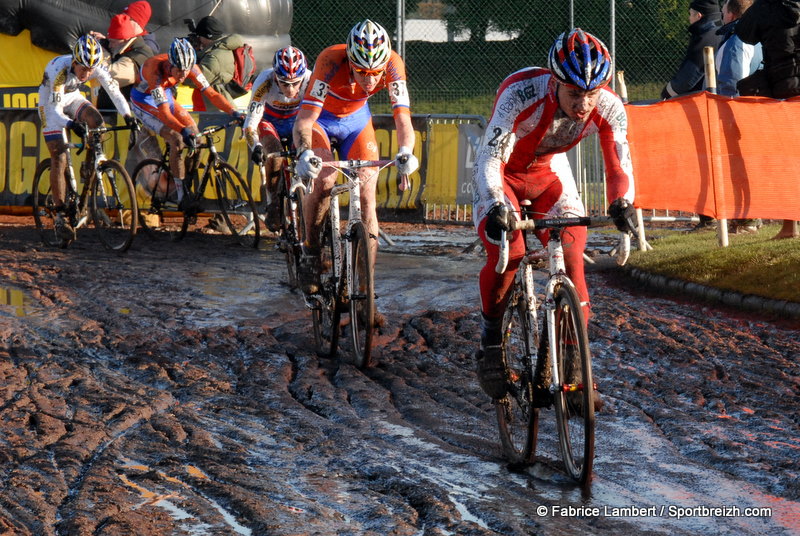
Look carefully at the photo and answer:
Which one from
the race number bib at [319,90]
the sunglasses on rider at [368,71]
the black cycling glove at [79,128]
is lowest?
the black cycling glove at [79,128]

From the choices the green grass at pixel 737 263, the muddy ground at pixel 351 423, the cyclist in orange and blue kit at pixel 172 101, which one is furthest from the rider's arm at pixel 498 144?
the cyclist in orange and blue kit at pixel 172 101

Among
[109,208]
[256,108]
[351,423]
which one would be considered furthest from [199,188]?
[351,423]

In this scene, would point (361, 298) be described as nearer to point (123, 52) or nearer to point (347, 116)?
point (347, 116)

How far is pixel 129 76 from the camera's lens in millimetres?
16688

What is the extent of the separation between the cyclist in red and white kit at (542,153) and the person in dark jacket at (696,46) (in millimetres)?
8353

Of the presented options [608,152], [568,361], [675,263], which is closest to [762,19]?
[675,263]

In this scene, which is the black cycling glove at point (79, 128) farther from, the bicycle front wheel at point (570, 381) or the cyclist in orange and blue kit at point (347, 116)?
the bicycle front wheel at point (570, 381)

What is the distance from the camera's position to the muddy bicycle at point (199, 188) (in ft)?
42.3

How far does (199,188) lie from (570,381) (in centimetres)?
873

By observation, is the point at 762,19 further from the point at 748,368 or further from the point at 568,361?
the point at 568,361

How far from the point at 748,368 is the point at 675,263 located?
11.4 feet

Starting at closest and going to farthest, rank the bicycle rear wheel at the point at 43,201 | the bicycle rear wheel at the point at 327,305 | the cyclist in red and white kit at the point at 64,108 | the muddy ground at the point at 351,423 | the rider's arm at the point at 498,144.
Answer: the muddy ground at the point at 351,423 < the rider's arm at the point at 498,144 < the bicycle rear wheel at the point at 327,305 < the cyclist in red and white kit at the point at 64,108 < the bicycle rear wheel at the point at 43,201

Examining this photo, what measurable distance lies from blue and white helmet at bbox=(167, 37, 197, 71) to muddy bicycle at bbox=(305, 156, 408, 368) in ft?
A: 15.1

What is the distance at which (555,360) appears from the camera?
5.12 metres
